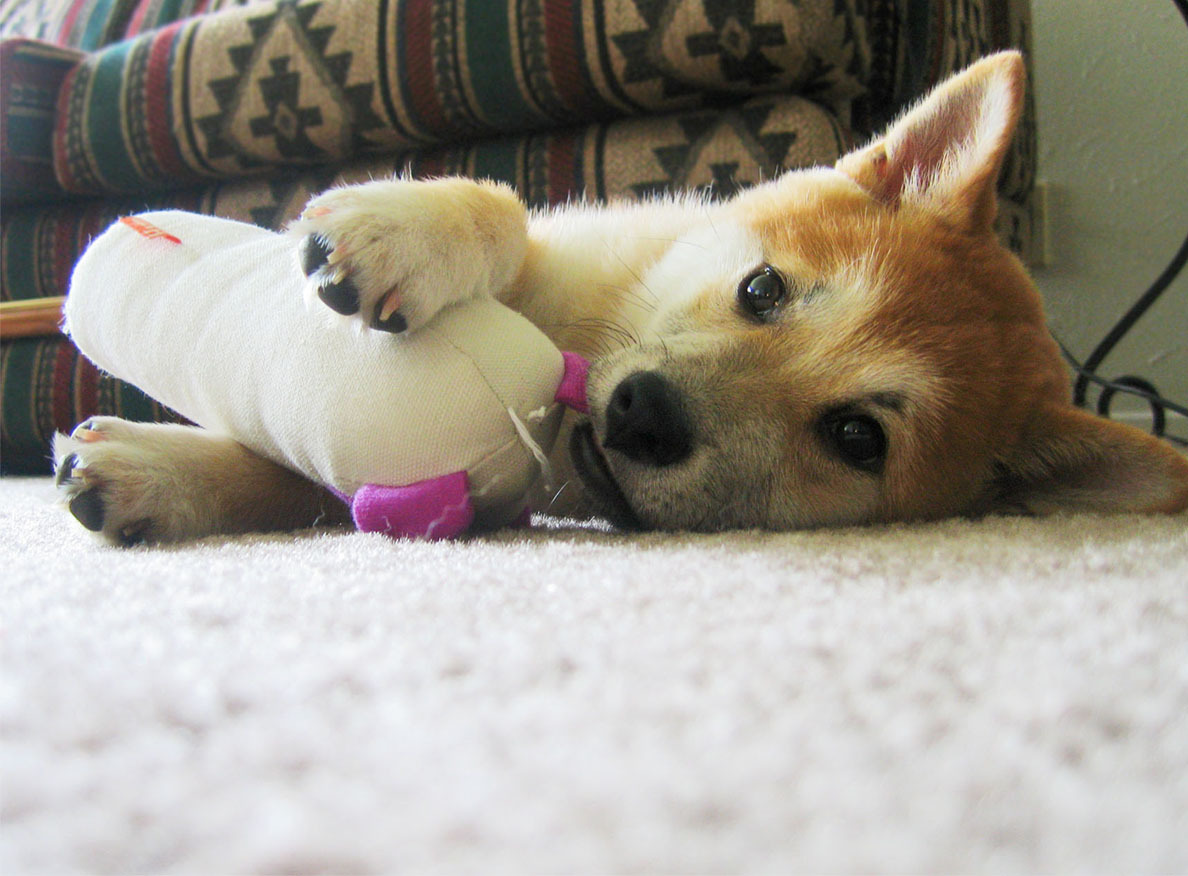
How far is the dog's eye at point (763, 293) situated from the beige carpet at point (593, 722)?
1.87 ft

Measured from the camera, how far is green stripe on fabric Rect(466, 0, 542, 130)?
207 centimetres

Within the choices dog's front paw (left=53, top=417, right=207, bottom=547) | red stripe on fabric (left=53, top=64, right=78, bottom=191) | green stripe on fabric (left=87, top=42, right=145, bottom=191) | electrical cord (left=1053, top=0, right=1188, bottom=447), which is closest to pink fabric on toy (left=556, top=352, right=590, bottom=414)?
dog's front paw (left=53, top=417, right=207, bottom=547)

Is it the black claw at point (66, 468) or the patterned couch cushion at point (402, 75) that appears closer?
the black claw at point (66, 468)

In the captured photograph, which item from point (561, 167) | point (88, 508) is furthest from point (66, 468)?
point (561, 167)

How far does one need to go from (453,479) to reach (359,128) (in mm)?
1729

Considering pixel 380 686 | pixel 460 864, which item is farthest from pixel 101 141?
pixel 460 864

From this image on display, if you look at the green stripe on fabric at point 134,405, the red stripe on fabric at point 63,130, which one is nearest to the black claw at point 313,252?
the green stripe on fabric at point 134,405

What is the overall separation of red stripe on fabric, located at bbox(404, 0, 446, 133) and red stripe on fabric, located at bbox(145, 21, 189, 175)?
83 cm

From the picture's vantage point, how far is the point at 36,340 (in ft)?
8.40

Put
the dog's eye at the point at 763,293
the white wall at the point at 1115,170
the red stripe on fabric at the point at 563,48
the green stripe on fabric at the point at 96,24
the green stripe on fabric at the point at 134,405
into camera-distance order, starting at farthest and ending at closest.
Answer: the green stripe on fabric at the point at 96,24 → the white wall at the point at 1115,170 → the green stripe on fabric at the point at 134,405 → the red stripe on fabric at the point at 563,48 → the dog's eye at the point at 763,293

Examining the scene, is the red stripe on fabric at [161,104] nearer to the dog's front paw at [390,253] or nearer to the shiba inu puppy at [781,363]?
the shiba inu puppy at [781,363]

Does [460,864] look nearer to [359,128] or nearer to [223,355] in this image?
[223,355]

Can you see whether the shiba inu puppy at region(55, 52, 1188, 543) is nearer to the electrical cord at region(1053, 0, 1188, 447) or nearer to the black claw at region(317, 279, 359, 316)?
the black claw at region(317, 279, 359, 316)

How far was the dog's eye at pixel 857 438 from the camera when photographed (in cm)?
117
